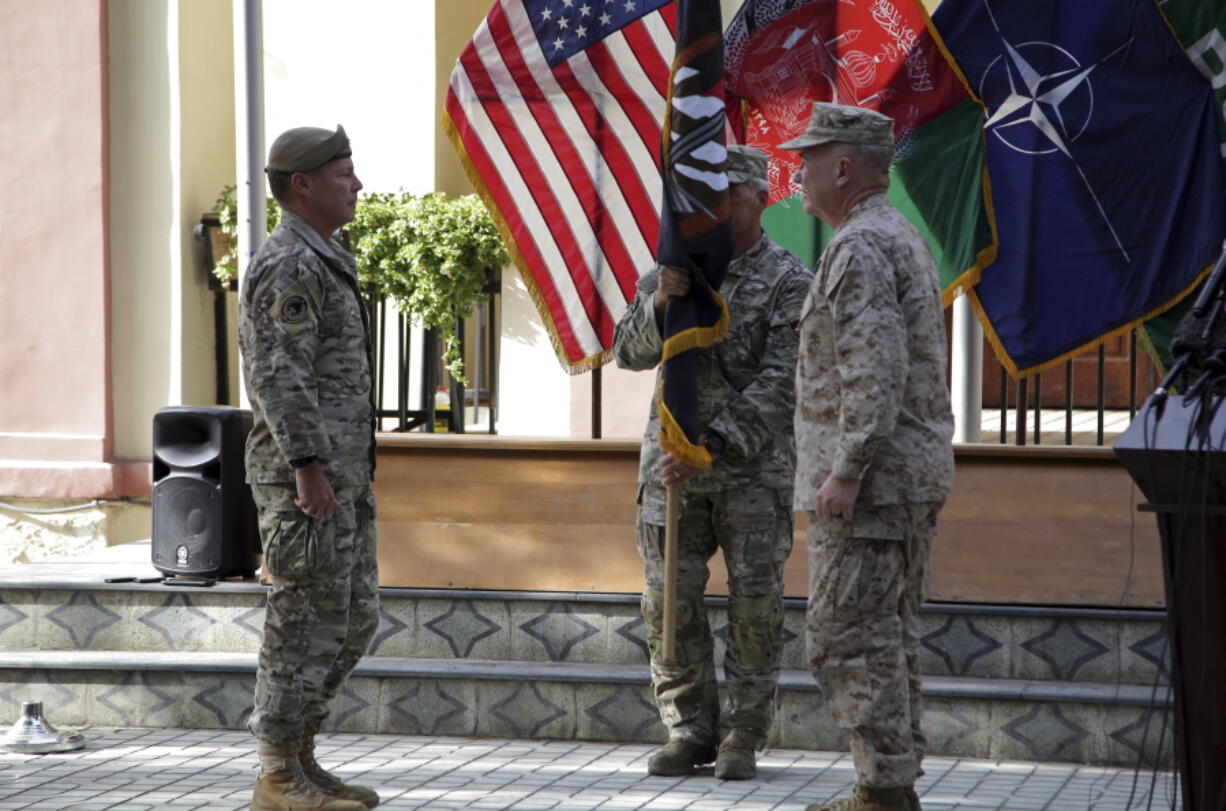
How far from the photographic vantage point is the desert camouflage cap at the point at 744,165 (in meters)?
5.14

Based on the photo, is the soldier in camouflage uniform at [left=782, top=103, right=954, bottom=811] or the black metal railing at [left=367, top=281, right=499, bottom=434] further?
the black metal railing at [left=367, top=281, right=499, bottom=434]

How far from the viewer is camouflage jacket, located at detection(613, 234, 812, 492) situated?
509 centimetres

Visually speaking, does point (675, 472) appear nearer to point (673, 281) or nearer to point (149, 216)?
point (673, 281)

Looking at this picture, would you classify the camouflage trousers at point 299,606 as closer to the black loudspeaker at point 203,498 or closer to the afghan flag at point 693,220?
the afghan flag at point 693,220

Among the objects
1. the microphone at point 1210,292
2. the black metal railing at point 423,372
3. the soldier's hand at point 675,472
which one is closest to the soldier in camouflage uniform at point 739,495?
the soldier's hand at point 675,472

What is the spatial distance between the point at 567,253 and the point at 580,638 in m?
1.60

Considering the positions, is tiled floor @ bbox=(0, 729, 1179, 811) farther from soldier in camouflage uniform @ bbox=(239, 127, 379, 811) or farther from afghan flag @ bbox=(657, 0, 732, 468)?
afghan flag @ bbox=(657, 0, 732, 468)

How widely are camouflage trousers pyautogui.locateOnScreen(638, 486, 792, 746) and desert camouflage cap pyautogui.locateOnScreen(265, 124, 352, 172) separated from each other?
1444 millimetres

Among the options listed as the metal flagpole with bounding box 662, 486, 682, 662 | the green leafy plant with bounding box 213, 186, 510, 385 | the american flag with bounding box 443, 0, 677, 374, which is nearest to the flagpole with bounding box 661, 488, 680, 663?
the metal flagpole with bounding box 662, 486, 682, 662

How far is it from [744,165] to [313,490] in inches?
66.8

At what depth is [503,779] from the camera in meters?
5.34

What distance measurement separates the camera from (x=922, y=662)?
5945 mm

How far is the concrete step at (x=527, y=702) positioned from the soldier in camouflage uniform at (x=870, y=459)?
1232mm

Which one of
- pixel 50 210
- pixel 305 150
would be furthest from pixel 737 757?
pixel 50 210
